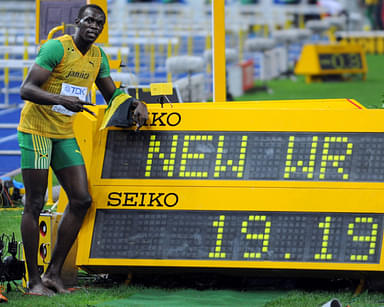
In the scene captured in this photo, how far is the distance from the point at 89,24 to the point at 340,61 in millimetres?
21725

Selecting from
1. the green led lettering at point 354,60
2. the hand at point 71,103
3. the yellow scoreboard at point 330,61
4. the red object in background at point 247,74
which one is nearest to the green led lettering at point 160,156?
the hand at point 71,103

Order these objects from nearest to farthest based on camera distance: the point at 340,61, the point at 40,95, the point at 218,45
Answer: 1. the point at 40,95
2. the point at 218,45
3. the point at 340,61

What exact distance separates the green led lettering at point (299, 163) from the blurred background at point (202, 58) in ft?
5.59

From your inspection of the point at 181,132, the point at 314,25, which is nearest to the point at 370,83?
the point at 314,25

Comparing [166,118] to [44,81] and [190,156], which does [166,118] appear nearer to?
[190,156]

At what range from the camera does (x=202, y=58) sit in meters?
21.6

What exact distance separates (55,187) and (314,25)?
2430cm

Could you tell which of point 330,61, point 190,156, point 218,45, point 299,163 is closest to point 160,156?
point 190,156

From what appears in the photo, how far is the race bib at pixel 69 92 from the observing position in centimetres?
628

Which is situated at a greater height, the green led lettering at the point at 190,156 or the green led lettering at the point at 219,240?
the green led lettering at the point at 190,156

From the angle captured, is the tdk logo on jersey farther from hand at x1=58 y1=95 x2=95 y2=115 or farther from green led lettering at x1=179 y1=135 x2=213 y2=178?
green led lettering at x1=179 y1=135 x2=213 y2=178

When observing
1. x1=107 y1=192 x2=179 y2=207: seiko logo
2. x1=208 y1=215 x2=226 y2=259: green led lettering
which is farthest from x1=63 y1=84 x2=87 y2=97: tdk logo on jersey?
x1=208 y1=215 x2=226 y2=259: green led lettering

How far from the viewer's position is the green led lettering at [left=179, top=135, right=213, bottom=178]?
21.5 feet

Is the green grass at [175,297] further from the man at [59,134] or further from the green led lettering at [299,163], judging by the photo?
the green led lettering at [299,163]
